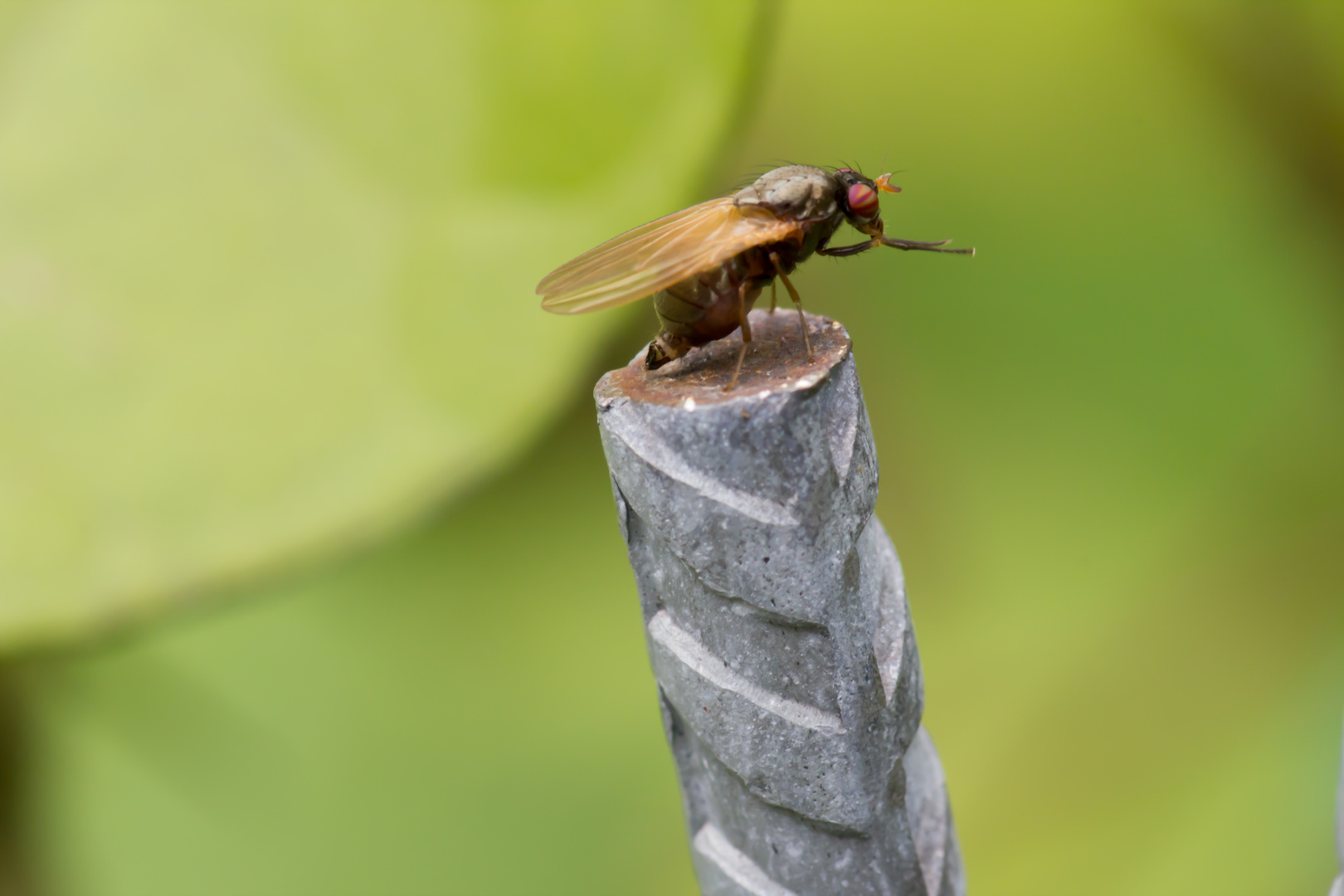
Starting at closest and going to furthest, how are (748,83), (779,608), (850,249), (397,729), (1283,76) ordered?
(779,608) → (850,249) → (748,83) → (1283,76) → (397,729)

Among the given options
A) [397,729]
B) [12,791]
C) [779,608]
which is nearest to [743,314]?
[779,608]

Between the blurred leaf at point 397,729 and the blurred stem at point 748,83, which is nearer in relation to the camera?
the blurred stem at point 748,83

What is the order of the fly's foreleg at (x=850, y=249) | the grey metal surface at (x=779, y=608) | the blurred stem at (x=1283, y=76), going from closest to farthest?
the grey metal surface at (x=779, y=608) < the fly's foreleg at (x=850, y=249) < the blurred stem at (x=1283, y=76)

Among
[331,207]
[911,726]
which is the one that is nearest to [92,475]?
[331,207]

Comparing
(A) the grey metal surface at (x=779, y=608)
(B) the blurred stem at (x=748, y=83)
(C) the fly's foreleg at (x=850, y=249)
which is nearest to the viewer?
(A) the grey metal surface at (x=779, y=608)

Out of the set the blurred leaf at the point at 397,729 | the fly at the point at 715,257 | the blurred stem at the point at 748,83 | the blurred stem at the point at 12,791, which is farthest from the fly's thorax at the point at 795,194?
the blurred stem at the point at 12,791

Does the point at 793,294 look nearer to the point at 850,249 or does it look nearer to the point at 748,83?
the point at 850,249

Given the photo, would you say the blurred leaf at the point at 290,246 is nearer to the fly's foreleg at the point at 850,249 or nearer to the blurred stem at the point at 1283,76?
the fly's foreleg at the point at 850,249
